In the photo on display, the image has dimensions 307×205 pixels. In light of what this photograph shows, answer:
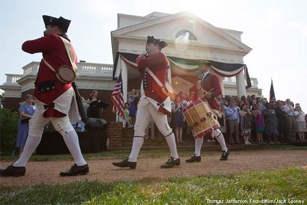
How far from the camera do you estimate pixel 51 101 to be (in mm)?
3244

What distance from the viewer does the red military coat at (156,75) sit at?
4.02m

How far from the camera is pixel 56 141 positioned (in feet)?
24.0

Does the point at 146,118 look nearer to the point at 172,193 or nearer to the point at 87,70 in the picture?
the point at 172,193

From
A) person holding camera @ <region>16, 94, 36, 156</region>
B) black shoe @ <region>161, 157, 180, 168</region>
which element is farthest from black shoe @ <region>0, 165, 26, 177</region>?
person holding camera @ <region>16, 94, 36, 156</region>

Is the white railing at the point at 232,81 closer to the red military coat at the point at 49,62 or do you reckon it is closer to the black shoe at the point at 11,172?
the red military coat at the point at 49,62

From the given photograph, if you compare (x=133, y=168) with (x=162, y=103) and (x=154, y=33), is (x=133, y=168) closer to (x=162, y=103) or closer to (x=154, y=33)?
(x=162, y=103)

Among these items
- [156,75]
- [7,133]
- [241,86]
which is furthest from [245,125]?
[7,133]

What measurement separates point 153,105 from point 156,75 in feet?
1.85

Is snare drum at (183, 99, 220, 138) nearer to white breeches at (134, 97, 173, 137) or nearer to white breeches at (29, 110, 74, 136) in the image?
white breeches at (134, 97, 173, 137)

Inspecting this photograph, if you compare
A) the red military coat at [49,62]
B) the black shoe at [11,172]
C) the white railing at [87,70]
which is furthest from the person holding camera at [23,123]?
the white railing at [87,70]

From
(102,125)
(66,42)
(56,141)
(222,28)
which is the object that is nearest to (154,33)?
(222,28)

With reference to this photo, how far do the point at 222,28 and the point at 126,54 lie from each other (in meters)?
10.1

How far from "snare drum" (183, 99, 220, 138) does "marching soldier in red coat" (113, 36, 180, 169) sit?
1.09 m

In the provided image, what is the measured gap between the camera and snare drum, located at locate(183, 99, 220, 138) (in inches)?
196
